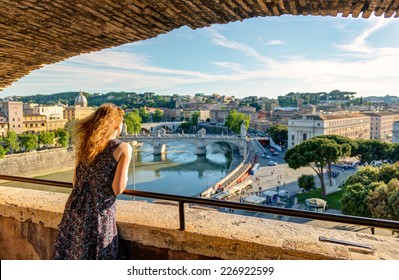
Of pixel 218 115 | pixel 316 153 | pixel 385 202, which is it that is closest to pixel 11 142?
pixel 316 153

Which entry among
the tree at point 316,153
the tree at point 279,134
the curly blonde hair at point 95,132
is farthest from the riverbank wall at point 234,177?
the curly blonde hair at point 95,132

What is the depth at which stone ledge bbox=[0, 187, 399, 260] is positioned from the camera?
142 centimetres

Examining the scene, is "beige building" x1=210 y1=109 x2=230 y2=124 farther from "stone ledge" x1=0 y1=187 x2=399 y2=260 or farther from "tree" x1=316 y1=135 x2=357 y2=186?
"stone ledge" x1=0 y1=187 x2=399 y2=260

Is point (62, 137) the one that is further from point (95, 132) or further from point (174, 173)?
point (95, 132)

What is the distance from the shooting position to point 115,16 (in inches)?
82.7

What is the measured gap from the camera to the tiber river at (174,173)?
2307cm

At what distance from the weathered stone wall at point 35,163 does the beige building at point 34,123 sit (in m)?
10.9

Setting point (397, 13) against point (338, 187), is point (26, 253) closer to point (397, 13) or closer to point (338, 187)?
point (397, 13)

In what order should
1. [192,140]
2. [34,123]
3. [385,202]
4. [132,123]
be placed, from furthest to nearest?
1. [132,123]
2. [34,123]
3. [192,140]
4. [385,202]

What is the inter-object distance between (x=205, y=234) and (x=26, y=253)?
42.5 inches

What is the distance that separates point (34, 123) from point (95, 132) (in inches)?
1723

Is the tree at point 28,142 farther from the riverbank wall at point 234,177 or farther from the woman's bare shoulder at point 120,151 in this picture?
the woman's bare shoulder at point 120,151

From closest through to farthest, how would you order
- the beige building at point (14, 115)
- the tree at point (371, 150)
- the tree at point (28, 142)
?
the tree at point (371, 150) < the tree at point (28, 142) < the beige building at point (14, 115)

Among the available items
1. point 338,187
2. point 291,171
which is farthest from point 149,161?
point 338,187
